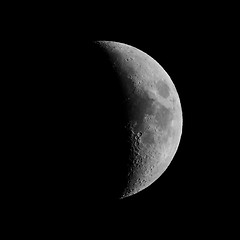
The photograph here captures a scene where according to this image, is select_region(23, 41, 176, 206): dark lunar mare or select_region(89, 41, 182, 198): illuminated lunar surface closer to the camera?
select_region(23, 41, 176, 206): dark lunar mare

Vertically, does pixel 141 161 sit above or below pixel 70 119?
below

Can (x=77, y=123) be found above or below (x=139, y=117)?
below

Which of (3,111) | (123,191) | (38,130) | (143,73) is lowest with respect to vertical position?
(123,191)

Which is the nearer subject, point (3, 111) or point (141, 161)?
point (3, 111)

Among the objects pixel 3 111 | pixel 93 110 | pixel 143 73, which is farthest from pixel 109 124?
pixel 3 111

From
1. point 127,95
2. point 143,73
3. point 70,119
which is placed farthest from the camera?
point 143,73

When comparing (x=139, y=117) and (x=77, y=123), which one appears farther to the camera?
(x=139, y=117)

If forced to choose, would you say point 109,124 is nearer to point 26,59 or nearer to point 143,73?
point 143,73

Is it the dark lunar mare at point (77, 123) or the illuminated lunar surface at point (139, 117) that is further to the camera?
the illuminated lunar surface at point (139, 117)
